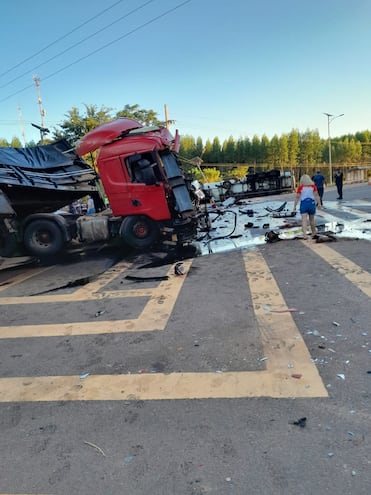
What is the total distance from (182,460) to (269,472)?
0.50 meters

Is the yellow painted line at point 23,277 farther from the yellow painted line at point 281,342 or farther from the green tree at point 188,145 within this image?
the green tree at point 188,145

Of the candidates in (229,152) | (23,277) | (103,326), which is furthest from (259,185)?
(229,152)

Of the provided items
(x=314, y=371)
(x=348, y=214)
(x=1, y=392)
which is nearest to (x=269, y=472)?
(x=314, y=371)

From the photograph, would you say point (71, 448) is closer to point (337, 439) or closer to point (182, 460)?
point (182, 460)

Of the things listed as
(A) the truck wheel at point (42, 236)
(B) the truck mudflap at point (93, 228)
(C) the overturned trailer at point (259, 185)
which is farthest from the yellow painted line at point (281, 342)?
(C) the overturned trailer at point (259, 185)

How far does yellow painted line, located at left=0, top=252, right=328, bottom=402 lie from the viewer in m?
2.65

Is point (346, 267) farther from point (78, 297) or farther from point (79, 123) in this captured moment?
point (79, 123)

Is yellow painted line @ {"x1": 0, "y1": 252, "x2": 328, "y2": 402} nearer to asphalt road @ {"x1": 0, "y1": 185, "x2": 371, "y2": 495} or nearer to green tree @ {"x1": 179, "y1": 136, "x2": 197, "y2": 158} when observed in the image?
asphalt road @ {"x1": 0, "y1": 185, "x2": 371, "y2": 495}

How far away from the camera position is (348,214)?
11.9 m

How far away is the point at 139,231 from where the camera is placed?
9.12m

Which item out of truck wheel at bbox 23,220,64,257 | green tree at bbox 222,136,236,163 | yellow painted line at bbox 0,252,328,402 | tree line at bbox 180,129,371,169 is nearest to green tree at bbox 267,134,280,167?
tree line at bbox 180,129,371,169

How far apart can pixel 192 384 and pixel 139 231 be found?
6.62m

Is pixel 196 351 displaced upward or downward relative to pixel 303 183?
downward

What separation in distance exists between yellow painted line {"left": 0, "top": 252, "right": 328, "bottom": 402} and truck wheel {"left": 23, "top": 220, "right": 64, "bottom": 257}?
6.26m
